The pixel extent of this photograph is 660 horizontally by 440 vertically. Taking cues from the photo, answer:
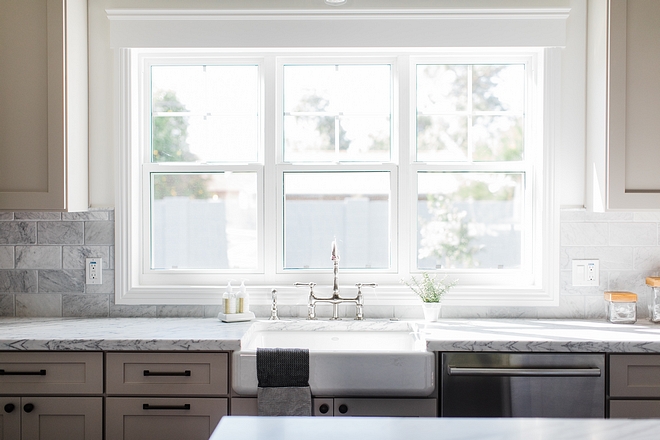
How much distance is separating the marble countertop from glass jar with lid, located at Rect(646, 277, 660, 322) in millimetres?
61

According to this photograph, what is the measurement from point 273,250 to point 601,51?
183 centimetres

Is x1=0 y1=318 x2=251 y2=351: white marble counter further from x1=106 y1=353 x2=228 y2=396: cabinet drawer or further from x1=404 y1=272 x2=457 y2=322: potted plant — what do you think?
x1=404 y1=272 x2=457 y2=322: potted plant

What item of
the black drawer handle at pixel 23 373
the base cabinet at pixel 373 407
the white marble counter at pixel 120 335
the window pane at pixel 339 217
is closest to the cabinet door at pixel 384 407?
the base cabinet at pixel 373 407

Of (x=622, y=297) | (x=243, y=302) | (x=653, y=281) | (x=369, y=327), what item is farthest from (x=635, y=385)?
(x=243, y=302)

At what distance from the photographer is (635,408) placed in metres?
2.20

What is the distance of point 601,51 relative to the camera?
2533 mm

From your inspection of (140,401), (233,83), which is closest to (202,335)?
(140,401)

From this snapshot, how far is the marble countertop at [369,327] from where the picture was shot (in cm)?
220

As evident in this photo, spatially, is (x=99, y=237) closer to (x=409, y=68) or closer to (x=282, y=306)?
(x=282, y=306)

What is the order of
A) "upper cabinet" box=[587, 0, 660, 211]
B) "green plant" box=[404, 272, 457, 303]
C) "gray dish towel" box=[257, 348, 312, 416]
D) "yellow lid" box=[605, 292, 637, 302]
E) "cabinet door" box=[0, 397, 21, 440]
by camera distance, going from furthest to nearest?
"green plant" box=[404, 272, 457, 303], "yellow lid" box=[605, 292, 637, 302], "upper cabinet" box=[587, 0, 660, 211], "cabinet door" box=[0, 397, 21, 440], "gray dish towel" box=[257, 348, 312, 416]

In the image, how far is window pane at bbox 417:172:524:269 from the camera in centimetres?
285

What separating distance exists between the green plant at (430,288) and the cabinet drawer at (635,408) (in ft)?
2.73

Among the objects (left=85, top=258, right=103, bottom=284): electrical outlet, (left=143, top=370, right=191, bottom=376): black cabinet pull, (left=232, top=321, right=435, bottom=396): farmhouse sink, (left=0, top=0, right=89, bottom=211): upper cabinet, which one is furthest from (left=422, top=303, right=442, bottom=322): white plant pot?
(left=0, top=0, right=89, bottom=211): upper cabinet

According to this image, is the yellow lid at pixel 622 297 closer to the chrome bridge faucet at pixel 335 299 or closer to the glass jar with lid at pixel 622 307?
→ the glass jar with lid at pixel 622 307
